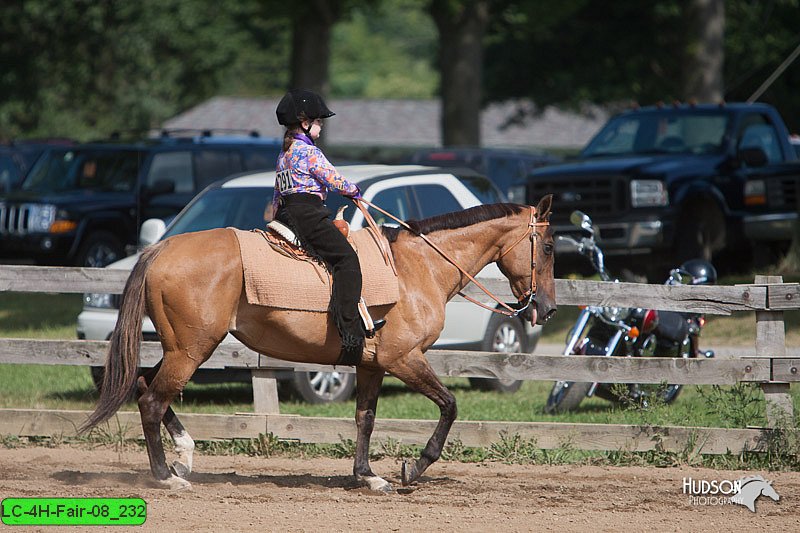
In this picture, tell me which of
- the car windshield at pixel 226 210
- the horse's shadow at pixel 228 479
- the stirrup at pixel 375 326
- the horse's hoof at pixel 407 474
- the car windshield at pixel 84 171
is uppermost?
the car windshield at pixel 84 171

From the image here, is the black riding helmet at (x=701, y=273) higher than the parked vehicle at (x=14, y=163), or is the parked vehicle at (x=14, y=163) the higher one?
the parked vehicle at (x=14, y=163)

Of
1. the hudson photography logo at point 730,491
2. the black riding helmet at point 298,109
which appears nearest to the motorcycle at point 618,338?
the hudson photography logo at point 730,491

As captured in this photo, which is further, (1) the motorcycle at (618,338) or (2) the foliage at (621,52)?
(2) the foliage at (621,52)

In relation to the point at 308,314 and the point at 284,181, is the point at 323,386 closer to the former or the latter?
the point at 308,314

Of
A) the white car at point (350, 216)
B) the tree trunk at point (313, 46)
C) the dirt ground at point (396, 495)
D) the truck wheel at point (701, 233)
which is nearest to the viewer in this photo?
the dirt ground at point (396, 495)

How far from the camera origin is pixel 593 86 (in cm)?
3681

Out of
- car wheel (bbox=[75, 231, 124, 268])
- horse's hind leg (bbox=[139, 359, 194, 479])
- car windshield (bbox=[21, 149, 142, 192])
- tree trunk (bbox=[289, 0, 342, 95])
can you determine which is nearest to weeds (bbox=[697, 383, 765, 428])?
horse's hind leg (bbox=[139, 359, 194, 479])

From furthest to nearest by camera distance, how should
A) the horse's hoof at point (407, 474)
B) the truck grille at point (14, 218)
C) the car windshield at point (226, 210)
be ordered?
1. the truck grille at point (14, 218)
2. the car windshield at point (226, 210)
3. the horse's hoof at point (407, 474)

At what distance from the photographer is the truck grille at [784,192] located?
55.5 feet

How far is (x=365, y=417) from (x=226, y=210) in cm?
377

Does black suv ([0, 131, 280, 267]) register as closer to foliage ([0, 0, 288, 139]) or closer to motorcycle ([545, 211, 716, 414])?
motorcycle ([545, 211, 716, 414])

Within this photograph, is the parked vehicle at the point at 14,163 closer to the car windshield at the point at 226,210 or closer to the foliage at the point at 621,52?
the foliage at the point at 621,52

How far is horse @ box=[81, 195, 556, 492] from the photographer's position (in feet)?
24.0

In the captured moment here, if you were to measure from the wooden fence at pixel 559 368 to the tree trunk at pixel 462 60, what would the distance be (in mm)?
18943
